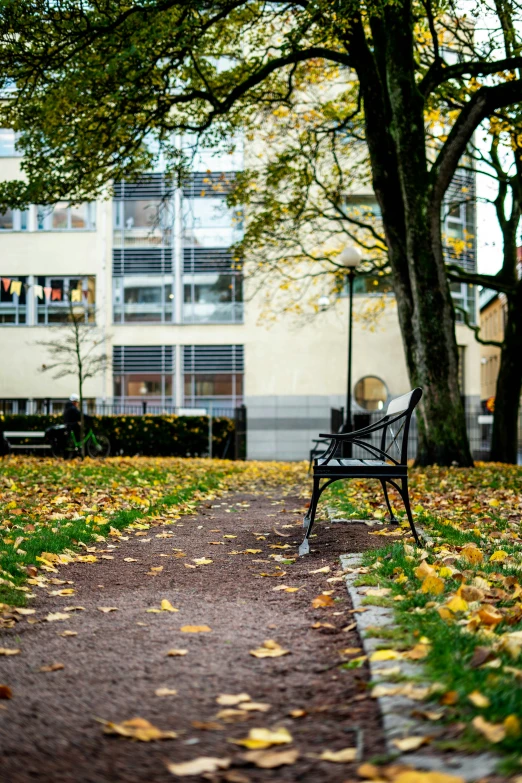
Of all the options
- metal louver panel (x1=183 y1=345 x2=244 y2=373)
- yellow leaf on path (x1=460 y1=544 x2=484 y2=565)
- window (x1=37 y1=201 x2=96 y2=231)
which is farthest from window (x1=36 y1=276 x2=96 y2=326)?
yellow leaf on path (x1=460 y1=544 x2=484 y2=565)

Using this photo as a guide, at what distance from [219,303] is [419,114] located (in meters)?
18.3

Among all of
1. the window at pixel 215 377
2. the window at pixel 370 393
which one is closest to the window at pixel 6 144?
the window at pixel 215 377

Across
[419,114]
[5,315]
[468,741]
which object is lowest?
[468,741]

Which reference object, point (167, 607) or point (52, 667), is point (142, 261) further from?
point (52, 667)

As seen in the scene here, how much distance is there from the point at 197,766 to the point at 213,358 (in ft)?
97.8

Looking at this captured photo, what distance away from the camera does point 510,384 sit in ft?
68.6

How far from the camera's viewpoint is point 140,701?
3107 millimetres

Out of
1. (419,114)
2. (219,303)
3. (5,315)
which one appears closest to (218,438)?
(219,303)

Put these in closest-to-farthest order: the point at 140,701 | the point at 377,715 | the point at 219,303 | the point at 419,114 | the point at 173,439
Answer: the point at 377,715
the point at 140,701
the point at 419,114
the point at 173,439
the point at 219,303

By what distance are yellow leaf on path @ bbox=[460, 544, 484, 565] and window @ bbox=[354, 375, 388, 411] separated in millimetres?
25120

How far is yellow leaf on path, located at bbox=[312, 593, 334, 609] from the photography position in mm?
4516

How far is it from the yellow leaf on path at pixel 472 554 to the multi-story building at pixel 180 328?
24835 millimetres

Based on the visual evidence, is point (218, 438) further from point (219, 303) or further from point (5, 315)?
point (5, 315)

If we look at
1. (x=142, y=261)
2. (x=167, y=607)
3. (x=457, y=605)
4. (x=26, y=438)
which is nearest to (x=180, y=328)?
(x=142, y=261)
